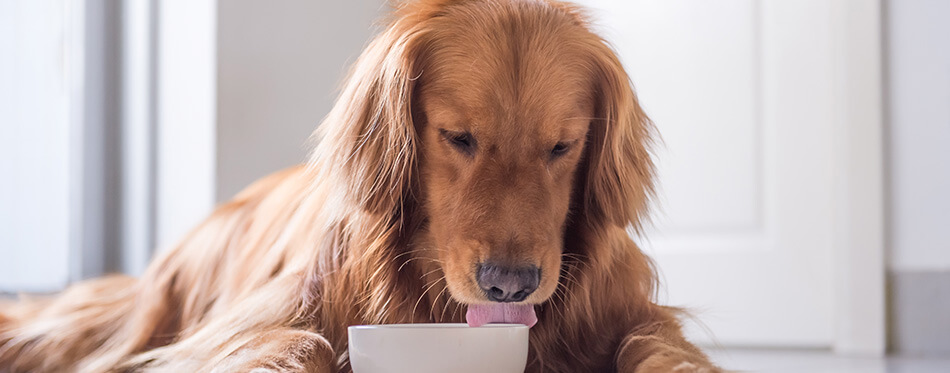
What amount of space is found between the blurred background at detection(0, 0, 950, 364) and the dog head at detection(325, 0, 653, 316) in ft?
3.46

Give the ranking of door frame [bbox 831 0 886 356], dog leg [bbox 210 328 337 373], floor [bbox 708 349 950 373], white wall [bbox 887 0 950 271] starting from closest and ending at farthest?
dog leg [bbox 210 328 337 373], floor [bbox 708 349 950 373], white wall [bbox 887 0 950 271], door frame [bbox 831 0 886 356]

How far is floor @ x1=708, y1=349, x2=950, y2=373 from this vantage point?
189 cm

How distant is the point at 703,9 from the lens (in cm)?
279

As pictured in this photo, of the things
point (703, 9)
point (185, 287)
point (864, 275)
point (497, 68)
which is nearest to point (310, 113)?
point (185, 287)

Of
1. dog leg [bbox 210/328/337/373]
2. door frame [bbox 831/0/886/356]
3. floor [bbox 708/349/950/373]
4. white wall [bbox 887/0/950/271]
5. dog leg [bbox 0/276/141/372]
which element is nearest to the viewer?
dog leg [bbox 210/328/337/373]

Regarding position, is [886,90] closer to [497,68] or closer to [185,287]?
[497,68]

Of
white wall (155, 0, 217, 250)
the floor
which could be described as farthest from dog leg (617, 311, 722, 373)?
white wall (155, 0, 217, 250)

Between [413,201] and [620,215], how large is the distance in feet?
1.10

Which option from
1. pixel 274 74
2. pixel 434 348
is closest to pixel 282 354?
pixel 434 348

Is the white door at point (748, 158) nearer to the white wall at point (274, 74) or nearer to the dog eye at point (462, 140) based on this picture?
the white wall at point (274, 74)

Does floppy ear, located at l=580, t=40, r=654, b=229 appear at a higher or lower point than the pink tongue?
higher

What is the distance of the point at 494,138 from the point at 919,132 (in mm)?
1684

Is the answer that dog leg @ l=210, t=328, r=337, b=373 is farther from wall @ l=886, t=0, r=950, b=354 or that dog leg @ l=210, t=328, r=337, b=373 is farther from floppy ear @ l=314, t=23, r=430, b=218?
wall @ l=886, t=0, r=950, b=354

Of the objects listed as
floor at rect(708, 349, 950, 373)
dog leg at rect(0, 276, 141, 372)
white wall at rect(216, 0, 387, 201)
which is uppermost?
white wall at rect(216, 0, 387, 201)
